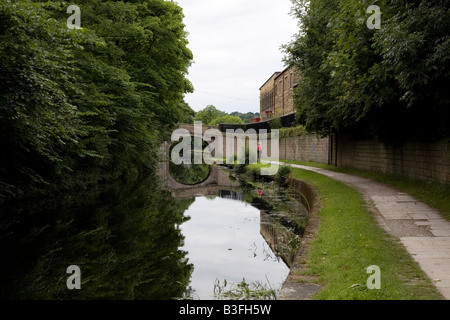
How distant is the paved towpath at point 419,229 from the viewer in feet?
12.6

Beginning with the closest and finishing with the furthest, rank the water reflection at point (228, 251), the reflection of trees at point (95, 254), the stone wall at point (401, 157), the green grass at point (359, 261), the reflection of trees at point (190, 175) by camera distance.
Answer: the green grass at point (359, 261), the reflection of trees at point (95, 254), the water reflection at point (228, 251), the stone wall at point (401, 157), the reflection of trees at point (190, 175)

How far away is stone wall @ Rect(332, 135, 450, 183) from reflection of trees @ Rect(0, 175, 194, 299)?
20.9 feet

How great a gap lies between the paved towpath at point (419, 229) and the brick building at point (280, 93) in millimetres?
25867

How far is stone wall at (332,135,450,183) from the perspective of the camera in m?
8.73

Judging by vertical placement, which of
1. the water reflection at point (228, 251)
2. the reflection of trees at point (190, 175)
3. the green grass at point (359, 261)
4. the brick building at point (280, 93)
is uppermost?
the brick building at point (280, 93)

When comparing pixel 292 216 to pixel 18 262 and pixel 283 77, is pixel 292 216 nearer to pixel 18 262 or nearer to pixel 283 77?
pixel 18 262

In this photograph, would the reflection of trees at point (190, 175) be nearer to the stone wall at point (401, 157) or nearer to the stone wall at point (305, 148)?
the stone wall at point (305, 148)

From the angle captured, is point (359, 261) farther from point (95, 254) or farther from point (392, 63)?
point (95, 254)

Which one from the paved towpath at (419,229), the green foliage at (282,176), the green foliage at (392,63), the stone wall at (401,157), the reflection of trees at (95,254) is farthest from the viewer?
the green foliage at (282,176)

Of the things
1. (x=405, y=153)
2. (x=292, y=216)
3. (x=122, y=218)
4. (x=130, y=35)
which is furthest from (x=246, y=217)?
(x=130, y=35)

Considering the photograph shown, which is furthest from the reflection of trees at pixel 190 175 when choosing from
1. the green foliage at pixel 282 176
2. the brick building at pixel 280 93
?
the brick building at pixel 280 93

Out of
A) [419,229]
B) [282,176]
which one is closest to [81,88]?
[419,229]

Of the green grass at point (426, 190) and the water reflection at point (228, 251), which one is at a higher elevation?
the green grass at point (426, 190)

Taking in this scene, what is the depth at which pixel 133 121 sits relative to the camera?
43.5 feet
